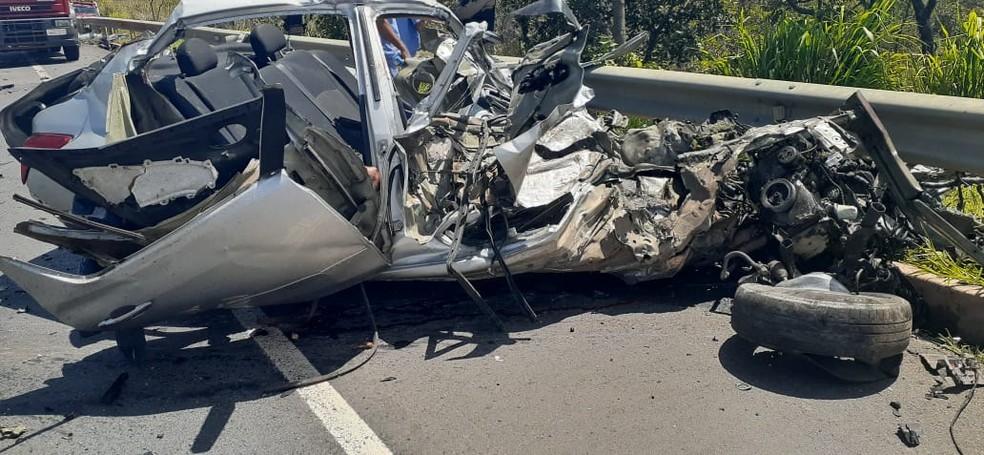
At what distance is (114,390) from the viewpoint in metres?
4.04

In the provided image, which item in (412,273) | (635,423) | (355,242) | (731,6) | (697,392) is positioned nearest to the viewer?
(635,423)

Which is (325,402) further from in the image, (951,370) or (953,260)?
(953,260)

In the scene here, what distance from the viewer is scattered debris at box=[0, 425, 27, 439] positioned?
146 inches

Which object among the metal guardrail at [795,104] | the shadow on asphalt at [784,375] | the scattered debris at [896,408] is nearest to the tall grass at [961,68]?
the metal guardrail at [795,104]

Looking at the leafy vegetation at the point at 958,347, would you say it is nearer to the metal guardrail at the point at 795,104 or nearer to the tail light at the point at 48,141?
the metal guardrail at the point at 795,104

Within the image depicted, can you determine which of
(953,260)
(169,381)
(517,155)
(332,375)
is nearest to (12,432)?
(169,381)

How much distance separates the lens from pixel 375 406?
3.92 meters

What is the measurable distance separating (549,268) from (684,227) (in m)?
0.76

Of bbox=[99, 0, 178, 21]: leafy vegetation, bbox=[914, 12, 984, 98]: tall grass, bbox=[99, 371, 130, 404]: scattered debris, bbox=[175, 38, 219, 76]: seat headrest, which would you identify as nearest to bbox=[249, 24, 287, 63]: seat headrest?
bbox=[175, 38, 219, 76]: seat headrest

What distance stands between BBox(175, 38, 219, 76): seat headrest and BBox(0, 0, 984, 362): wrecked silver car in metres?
0.01

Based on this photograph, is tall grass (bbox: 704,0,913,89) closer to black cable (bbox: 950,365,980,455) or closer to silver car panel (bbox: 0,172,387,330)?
black cable (bbox: 950,365,980,455)

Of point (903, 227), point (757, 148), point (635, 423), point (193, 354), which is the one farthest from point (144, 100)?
point (903, 227)

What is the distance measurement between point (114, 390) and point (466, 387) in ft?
5.10

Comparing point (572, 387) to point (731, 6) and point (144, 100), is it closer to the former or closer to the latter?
point (144, 100)
